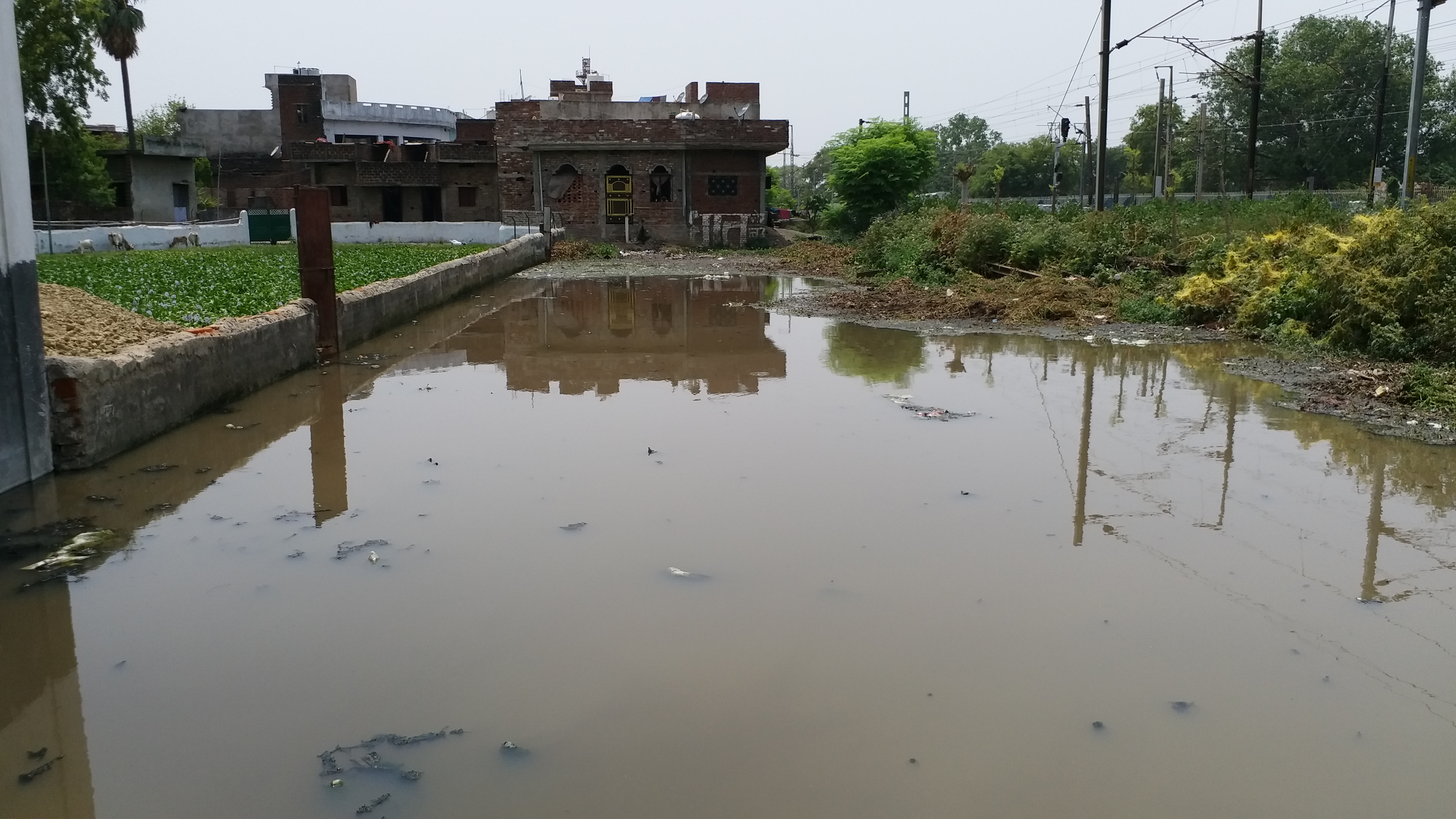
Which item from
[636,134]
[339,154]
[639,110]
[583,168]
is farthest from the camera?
[339,154]

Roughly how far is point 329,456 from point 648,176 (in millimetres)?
30160

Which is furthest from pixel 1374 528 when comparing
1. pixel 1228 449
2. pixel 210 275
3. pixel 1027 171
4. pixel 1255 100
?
pixel 1027 171

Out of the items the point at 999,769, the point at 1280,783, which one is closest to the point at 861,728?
the point at 999,769

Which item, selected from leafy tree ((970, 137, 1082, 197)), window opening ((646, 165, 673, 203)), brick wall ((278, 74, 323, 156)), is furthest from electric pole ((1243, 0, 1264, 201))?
leafy tree ((970, 137, 1082, 197))

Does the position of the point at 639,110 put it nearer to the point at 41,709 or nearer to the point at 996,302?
the point at 996,302

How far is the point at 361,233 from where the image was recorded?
34219 mm

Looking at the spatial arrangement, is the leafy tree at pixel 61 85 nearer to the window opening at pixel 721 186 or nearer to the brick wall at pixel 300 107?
the brick wall at pixel 300 107

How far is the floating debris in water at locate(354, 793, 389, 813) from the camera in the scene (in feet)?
10.0

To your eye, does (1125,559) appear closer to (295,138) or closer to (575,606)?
(575,606)

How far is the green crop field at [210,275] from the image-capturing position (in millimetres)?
12180

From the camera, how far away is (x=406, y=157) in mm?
43875

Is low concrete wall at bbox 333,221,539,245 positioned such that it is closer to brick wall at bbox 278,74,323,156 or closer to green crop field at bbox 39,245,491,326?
green crop field at bbox 39,245,491,326

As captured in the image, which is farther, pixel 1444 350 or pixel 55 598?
pixel 1444 350

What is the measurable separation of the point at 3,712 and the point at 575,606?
2.03 metres
